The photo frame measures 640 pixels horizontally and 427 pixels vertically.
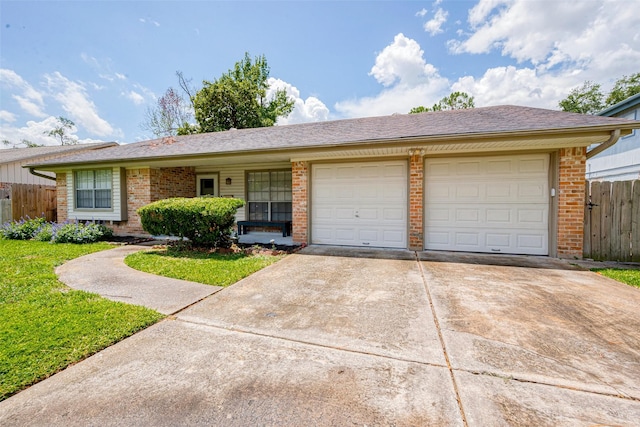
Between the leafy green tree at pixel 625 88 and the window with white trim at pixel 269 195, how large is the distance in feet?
107

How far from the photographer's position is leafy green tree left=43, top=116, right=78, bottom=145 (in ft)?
119

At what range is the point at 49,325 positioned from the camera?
283 cm

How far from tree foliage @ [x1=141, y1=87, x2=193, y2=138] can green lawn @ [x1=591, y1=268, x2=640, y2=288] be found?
89.3 ft

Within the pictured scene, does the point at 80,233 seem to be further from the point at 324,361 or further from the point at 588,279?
the point at 588,279

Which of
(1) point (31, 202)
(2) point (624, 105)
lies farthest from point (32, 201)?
(2) point (624, 105)

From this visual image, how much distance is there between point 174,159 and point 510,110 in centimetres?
995

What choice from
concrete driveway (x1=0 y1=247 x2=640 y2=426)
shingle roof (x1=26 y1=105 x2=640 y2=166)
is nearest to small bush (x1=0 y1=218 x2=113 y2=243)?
shingle roof (x1=26 y1=105 x2=640 y2=166)

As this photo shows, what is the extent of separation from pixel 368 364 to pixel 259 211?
9.11 metres

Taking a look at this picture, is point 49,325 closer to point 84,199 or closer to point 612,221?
point 612,221

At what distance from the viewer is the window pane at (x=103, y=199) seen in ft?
32.7

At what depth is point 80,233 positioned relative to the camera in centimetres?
842

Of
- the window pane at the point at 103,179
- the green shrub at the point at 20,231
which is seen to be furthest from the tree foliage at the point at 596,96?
the green shrub at the point at 20,231

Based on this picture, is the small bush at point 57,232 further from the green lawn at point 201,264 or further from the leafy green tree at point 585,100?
the leafy green tree at point 585,100

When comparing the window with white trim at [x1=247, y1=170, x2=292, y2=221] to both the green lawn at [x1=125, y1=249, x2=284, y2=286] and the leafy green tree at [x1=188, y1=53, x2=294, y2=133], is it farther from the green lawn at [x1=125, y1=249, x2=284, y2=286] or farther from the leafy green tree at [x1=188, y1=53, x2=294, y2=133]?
the leafy green tree at [x1=188, y1=53, x2=294, y2=133]
